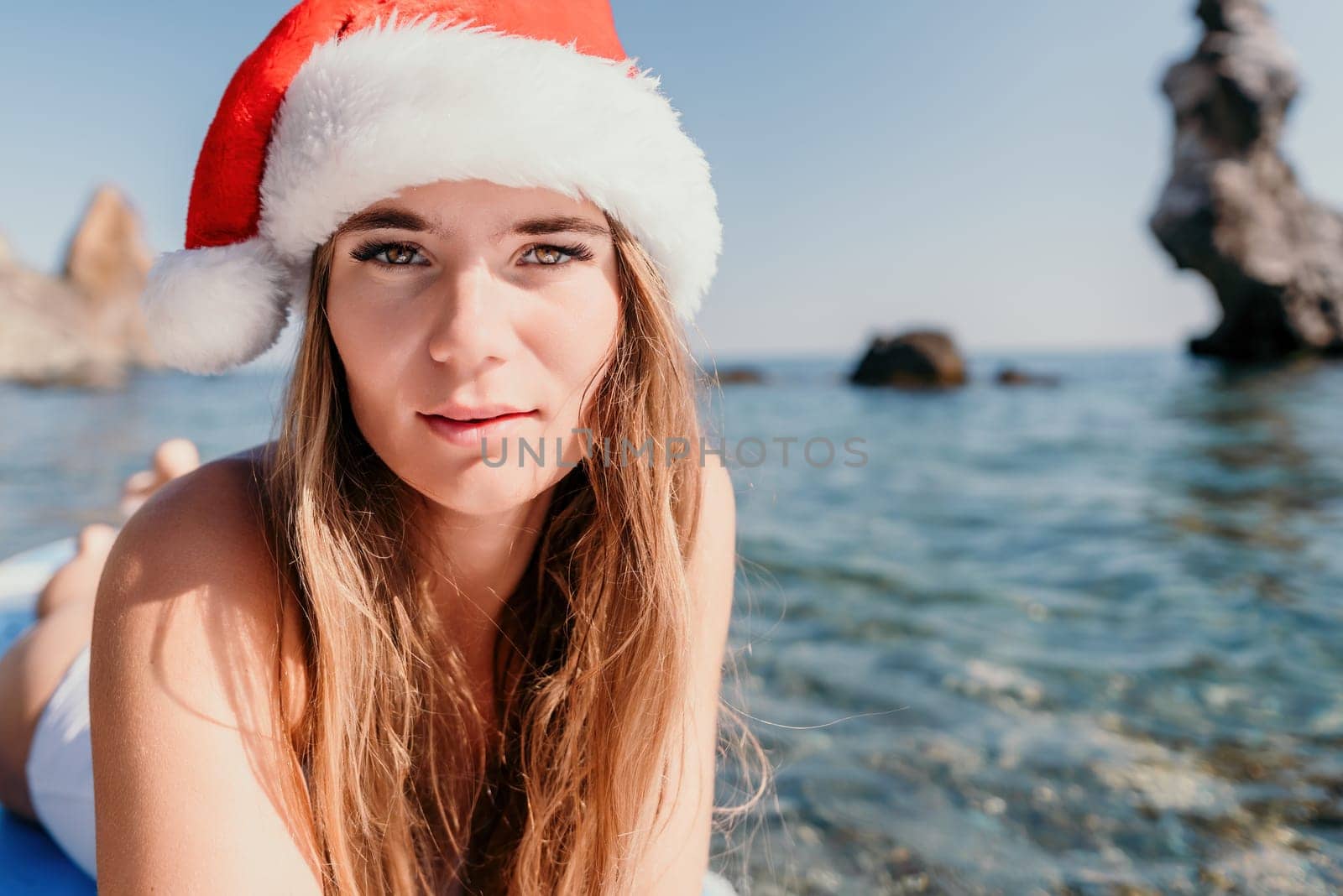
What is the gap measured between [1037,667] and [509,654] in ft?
10.5

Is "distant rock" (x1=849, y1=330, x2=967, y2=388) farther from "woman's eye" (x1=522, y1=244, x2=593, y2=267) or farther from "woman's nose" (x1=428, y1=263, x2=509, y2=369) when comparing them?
"woman's nose" (x1=428, y1=263, x2=509, y2=369)

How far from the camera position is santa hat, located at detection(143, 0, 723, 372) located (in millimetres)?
1331

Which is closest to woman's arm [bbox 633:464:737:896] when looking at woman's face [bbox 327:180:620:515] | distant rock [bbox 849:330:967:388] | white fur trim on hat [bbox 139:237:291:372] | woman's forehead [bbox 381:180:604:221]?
woman's face [bbox 327:180:620:515]

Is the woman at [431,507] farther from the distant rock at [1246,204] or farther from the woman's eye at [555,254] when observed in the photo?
the distant rock at [1246,204]

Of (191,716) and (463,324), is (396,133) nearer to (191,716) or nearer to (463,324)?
(463,324)

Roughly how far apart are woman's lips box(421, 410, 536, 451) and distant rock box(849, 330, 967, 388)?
79.6ft

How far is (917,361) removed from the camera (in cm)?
2461

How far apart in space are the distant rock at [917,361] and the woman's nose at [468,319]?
24.3 meters

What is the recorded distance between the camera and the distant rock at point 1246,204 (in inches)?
1153

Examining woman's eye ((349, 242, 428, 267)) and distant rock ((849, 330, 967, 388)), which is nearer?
woman's eye ((349, 242, 428, 267))

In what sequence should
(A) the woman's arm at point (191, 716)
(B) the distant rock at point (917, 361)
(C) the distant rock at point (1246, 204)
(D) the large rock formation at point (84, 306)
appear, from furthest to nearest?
(D) the large rock formation at point (84, 306)
(C) the distant rock at point (1246, 204)
(B) the distant rock at point (917, 361)
(A) the woman's arm at point (191, 716)

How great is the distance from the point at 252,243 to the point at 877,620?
4071 mm

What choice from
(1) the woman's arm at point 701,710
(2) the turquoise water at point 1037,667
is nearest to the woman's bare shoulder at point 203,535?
(2) the turquoise water at point 1037,667

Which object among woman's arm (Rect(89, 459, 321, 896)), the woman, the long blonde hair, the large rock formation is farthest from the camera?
the large rock formation
